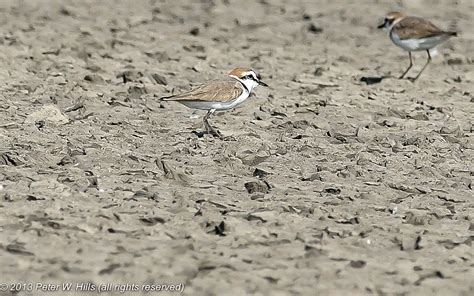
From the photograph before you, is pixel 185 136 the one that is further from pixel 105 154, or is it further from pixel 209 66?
pixel 209 66

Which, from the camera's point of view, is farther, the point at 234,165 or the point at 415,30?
the point at 415,30

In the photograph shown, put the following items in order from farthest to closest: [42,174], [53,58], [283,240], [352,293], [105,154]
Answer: [53,58], [105,154], [42,174], [283,240], [352,293]

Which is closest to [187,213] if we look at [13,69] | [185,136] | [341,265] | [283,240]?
[283,240]

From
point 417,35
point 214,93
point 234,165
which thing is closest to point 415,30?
point 417,35

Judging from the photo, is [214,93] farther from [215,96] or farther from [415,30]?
[415,30]

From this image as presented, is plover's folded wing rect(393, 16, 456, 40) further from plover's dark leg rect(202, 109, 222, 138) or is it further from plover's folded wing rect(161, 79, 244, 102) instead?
plover's dark leg rect(202, 109, 222, 138)

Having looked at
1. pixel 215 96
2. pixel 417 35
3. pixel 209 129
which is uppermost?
pixel 215 96

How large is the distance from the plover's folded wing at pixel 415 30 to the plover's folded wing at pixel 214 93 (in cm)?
420

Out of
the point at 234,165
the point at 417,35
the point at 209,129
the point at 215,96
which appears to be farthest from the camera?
the point at 417,35

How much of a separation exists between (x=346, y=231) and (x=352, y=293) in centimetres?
117

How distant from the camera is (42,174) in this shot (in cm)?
765

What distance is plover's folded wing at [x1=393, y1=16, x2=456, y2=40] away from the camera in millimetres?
13148

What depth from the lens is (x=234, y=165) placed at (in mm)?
8500

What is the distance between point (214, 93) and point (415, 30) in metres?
4.63
